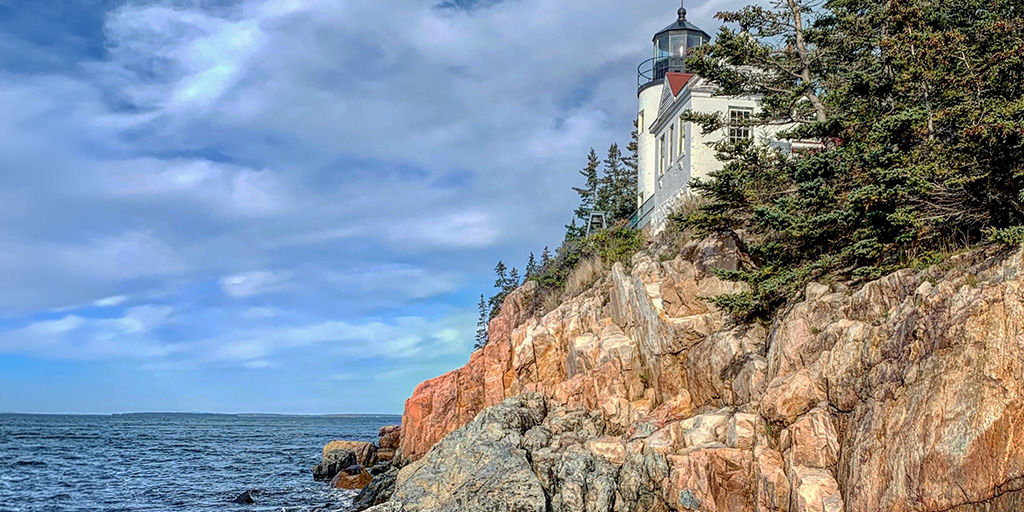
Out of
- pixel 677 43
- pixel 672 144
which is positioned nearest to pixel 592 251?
pixel 672 144

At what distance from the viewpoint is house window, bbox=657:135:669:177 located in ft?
86.8

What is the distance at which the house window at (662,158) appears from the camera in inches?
1042

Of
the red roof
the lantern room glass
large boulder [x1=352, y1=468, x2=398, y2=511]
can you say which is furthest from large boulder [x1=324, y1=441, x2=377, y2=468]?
the lantern room glass

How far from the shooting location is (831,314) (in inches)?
480

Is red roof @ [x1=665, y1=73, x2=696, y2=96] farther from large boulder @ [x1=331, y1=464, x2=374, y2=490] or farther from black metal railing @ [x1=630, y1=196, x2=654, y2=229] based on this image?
large boulder @ [x1=331, y1=464, x2=374, y2=490]

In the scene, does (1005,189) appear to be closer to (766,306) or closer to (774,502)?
(766,306)

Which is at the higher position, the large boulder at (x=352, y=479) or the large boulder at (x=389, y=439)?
the large boulder at (x=389, y=439)

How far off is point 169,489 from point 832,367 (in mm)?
23524

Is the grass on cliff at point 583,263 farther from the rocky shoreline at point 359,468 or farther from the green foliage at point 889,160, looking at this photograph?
the rocky shoreline at point 359,468

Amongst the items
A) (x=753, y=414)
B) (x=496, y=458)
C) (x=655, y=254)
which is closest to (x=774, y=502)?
(x=753, y=414)

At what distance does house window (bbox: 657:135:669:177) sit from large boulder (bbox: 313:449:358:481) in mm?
15891

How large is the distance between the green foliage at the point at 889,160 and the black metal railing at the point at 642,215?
392 inches

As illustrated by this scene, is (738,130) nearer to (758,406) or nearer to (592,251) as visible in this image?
(592,251)

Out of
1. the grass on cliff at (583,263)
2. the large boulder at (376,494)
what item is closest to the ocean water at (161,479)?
the large boulder at (376,494)
